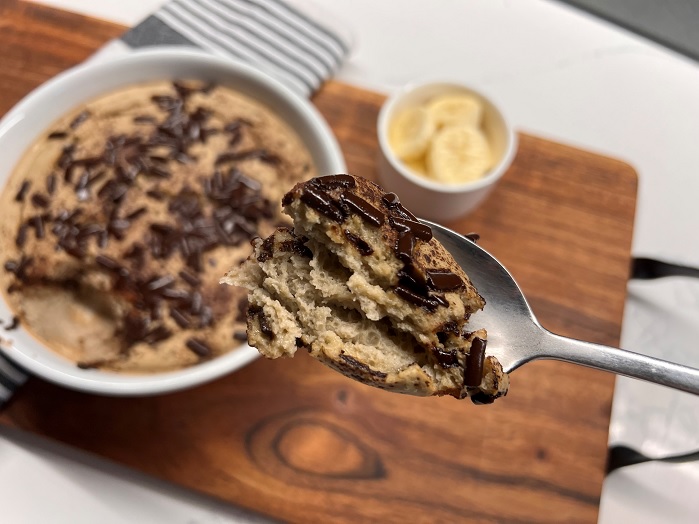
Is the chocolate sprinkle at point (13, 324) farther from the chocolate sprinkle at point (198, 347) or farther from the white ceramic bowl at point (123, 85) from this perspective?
the chocolate sprinkle at point (198, 347)

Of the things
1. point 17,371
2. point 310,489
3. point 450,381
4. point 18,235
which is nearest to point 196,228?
point 18,235

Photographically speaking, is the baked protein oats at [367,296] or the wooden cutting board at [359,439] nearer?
the baked protein oats at [367,296]

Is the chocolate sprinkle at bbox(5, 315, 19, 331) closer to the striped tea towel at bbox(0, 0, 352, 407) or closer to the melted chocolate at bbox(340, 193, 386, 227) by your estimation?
the striped tea towel at bbox(0, 0, 352, 407)

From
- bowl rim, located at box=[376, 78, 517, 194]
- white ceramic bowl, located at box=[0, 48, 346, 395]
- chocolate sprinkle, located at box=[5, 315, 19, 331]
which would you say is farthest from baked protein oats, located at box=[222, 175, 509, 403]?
chocolate sprinkle, located at box=[5, 315, 19, 331]

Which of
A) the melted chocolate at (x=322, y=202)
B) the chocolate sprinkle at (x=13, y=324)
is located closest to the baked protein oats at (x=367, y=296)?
the melted chocolate at (x=322, y=202)

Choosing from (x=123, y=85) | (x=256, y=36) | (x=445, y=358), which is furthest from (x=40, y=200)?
(x=445, y=358)
